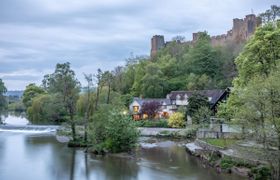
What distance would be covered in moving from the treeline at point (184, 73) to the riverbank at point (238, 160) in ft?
120

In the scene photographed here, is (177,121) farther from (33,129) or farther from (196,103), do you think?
(33,129)

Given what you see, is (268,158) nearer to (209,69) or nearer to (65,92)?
(65,92)

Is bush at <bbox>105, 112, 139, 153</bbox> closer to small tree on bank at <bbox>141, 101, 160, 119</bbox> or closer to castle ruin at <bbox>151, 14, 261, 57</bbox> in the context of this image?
small tree on bank at <bbox>141, 101, 160, 119</bbox>

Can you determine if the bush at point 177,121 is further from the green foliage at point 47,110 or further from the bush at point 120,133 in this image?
the green foliage at point 47,110

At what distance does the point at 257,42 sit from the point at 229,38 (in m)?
62.2

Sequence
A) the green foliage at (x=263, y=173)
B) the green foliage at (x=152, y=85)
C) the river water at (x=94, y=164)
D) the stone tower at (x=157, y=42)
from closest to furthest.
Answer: the green foliage at (x=263, y=173)
the river water at (x=94, y=164)
the green foliage at (x=152, y=85)
the stone tower at (x=157, y=42)

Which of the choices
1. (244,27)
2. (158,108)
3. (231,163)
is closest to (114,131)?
(231,163)

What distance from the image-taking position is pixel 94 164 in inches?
1072

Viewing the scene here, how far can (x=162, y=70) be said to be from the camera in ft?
245

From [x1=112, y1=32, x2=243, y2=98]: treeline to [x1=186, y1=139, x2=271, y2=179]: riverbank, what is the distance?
36.7 m

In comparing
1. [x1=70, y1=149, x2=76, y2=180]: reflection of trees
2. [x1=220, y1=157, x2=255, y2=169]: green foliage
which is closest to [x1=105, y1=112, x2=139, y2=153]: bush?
[x1=70, y1=149, x2=76, y2=180]: reflection of trees

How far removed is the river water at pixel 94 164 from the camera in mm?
23322

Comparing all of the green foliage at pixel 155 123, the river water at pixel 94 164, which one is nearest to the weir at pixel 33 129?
the green foliage at pixel 155 123

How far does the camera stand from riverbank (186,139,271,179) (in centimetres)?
2103
